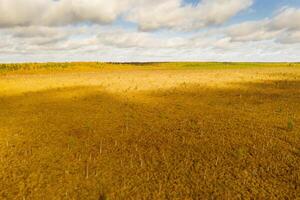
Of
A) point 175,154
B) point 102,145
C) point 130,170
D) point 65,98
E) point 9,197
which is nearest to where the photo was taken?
point 9,197

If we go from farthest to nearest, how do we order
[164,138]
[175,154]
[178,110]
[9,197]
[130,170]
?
[178,110]
[164,138]
[175,154]
[130,170]
[9,197]

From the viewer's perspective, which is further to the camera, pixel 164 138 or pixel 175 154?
pixel 164 138

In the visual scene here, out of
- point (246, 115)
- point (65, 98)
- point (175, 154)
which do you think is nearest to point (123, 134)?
point (175, 154)

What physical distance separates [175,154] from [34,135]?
5058 mm

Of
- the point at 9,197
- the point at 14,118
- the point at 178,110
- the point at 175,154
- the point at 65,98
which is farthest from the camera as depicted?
the point at 65,98

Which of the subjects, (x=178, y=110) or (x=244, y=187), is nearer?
(x=244, y=187)

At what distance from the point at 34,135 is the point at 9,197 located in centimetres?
426

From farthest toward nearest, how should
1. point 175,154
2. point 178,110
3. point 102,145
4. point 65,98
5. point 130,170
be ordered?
point 65,98, point 178,110, point 102,145, point 175,154, point 130,170

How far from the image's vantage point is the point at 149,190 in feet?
20.7

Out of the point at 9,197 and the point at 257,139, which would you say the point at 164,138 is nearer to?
the point at 257,139

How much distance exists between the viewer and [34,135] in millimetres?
10109

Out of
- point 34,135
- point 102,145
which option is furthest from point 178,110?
point 34,135

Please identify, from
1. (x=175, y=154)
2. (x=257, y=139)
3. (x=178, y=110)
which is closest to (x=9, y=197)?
(x=175, y=154)

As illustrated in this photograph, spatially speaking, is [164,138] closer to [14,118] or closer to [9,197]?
[9,197]
